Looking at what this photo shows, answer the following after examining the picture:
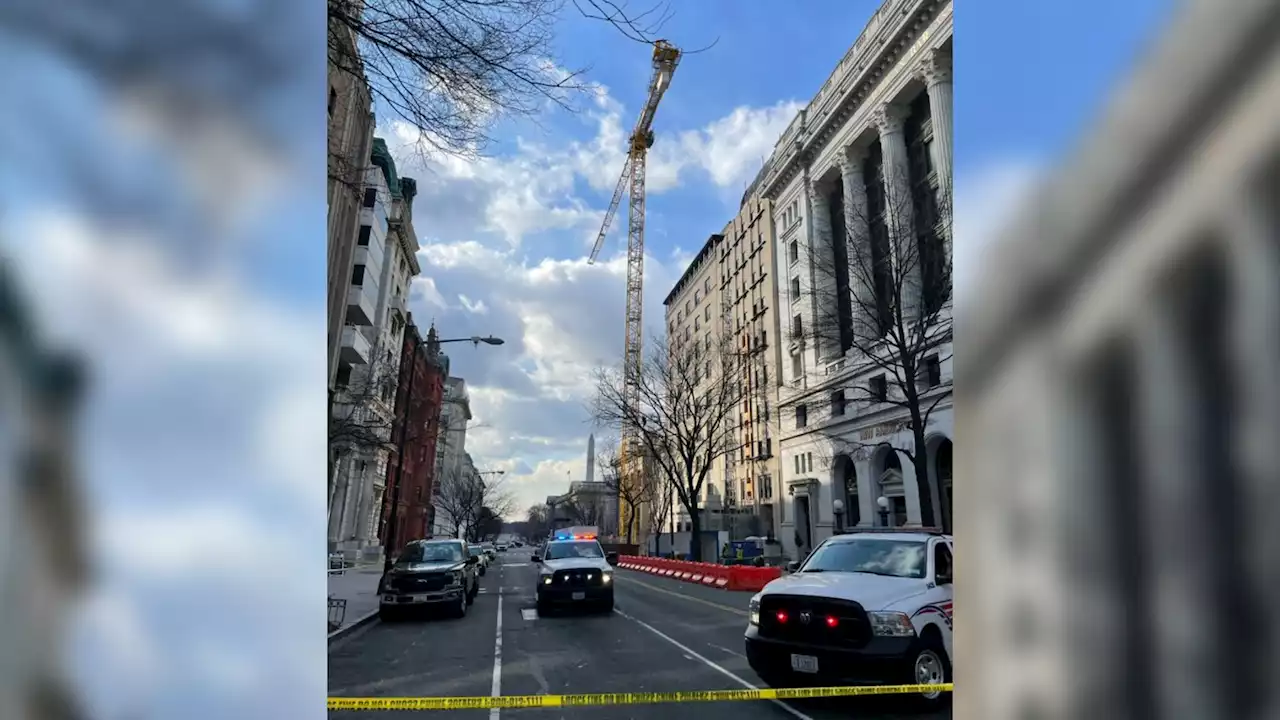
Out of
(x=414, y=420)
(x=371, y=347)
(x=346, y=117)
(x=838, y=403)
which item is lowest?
(x=838, y=403)

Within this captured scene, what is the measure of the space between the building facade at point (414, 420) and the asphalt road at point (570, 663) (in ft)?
24.5

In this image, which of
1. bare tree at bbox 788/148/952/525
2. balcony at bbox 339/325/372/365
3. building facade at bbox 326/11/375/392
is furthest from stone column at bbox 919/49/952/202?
balcony at bbox 339/325/372/365

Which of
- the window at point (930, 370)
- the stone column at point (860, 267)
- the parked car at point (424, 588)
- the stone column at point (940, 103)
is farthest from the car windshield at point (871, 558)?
the parked car at point (424, 588)

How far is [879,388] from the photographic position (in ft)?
42.6

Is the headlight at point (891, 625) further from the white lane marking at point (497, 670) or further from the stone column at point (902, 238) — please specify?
the stone column at point (902, 238)

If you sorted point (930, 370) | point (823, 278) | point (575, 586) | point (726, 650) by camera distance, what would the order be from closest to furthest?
point (726, 650) < point (930, 370) < point (575, 586) < point (823, 278)

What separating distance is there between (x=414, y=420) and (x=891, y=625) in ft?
102

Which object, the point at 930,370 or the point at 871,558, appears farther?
the point at 930,370
